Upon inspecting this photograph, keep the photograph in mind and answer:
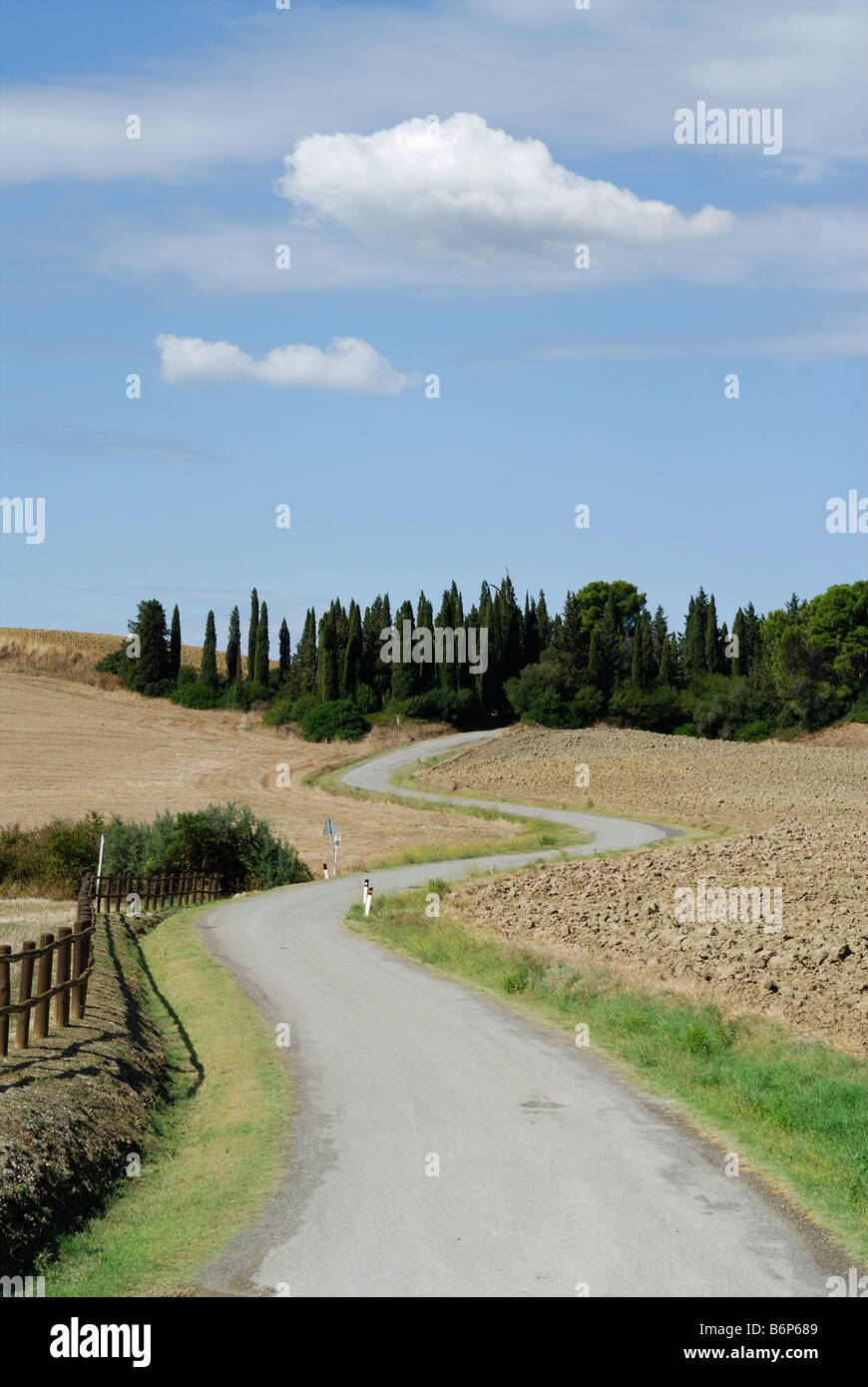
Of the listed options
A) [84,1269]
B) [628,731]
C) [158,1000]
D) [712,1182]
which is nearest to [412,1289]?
[84,1269]

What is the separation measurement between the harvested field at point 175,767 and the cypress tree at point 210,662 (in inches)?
170

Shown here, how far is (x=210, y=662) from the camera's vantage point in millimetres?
118500

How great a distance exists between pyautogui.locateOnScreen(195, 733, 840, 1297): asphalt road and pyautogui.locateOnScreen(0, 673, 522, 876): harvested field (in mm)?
19492

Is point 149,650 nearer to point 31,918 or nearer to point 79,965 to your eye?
point 31,918

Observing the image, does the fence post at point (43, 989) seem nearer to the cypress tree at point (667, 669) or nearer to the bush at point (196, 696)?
the bush at point (196, 696)

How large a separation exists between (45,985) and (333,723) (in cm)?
8824

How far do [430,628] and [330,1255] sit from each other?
360ft

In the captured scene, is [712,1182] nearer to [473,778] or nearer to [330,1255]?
[330,1255]

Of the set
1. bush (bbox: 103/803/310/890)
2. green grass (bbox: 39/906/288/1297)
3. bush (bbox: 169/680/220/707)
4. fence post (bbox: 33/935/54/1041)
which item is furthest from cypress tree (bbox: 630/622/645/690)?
fence post (bbox: 33/935/54/1041)

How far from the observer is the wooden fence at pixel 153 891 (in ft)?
125

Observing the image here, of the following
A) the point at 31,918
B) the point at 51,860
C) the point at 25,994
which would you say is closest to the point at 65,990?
the point at 25,994

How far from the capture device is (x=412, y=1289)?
841 centimetres

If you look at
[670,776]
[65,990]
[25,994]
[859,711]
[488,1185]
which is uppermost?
[25,994]

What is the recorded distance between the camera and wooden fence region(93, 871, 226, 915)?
38.1 m
